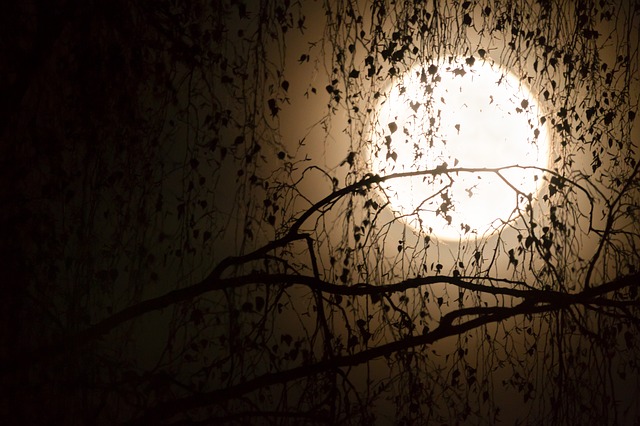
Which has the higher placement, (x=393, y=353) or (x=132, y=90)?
(x=132, y=90)

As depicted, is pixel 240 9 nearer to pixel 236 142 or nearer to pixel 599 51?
pixel 236 142

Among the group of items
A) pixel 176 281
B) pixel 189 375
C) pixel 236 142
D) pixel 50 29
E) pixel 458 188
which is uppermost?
pixel 50 29

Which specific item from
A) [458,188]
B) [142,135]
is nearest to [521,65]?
[458,188]

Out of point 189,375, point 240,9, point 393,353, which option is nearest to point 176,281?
point 189,375

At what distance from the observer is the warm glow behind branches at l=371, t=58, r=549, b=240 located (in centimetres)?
205

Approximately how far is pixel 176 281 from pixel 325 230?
0.45 metres

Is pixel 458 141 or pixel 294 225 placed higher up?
pixel 458 141

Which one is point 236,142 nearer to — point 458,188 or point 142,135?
point 142,135

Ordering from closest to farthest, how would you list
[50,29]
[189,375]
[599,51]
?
1. [50,29]
2. [189,375]
3. [599,51]

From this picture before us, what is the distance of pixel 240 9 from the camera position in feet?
6.91

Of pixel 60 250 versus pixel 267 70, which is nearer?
pixel 60 250

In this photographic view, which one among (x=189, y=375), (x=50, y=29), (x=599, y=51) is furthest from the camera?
(x=599, y=51)

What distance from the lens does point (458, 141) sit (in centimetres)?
213

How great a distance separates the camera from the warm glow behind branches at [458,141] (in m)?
2.05
